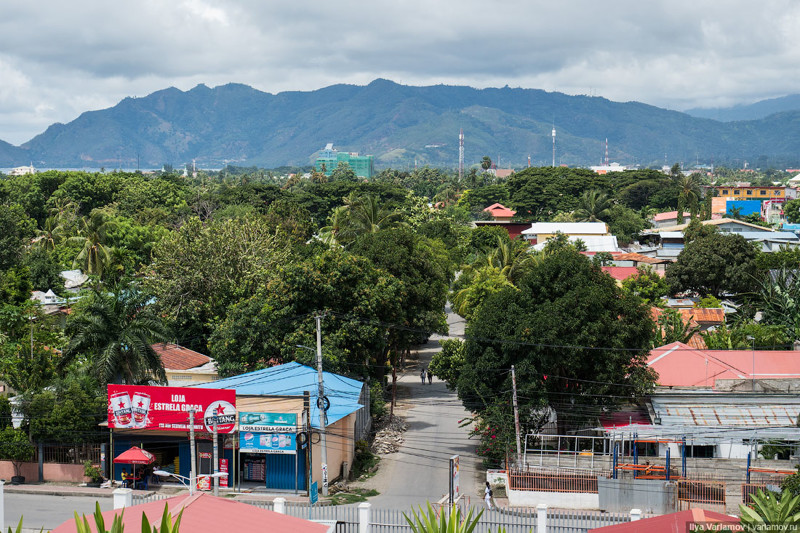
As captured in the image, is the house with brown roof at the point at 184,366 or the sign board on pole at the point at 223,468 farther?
the house with brown roof at the point at 184,366

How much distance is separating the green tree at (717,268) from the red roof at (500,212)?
5198 cm

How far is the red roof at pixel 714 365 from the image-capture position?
3297cm

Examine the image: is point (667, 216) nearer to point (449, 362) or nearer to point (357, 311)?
point (449, 362)

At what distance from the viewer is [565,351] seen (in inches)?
1119

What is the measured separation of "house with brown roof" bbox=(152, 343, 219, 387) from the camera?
121 ft

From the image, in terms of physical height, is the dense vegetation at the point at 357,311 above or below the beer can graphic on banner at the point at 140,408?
above

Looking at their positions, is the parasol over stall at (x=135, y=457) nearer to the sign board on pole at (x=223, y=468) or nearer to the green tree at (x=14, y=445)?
the sign board on pole at (x=223, y=468)

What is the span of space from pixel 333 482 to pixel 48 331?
16299 millimetres

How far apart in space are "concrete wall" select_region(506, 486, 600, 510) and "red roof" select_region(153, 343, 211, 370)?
1717 cm

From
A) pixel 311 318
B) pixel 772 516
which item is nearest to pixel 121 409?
pixel 311 318

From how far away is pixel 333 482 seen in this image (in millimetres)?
27844

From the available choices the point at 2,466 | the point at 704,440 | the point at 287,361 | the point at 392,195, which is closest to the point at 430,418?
the point at 287,361

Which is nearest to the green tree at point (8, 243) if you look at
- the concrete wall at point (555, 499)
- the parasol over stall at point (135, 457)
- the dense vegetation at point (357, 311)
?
the dense vegetation at point (357, 311)

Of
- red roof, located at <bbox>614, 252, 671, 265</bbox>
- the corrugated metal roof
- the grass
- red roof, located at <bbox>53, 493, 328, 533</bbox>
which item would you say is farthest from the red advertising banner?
the corrugated metal roof
